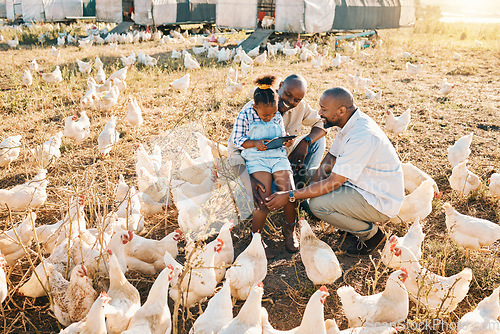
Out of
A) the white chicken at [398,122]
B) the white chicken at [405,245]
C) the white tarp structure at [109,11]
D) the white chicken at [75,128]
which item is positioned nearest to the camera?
the white chicken at [405,245]

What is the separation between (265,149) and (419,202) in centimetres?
135

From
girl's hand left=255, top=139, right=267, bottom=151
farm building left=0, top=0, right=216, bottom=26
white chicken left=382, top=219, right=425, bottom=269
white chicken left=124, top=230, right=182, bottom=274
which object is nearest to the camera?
white chicken left=382, top=219, right=425, bottom=269

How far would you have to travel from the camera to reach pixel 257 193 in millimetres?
3084

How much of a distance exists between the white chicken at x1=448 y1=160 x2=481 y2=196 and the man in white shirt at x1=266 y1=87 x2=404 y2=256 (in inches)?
51.5

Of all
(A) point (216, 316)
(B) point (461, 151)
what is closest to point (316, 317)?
(A) point (216, 316)

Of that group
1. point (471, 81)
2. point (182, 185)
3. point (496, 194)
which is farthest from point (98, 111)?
point (471, 81)

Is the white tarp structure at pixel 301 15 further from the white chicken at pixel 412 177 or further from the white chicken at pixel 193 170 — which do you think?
the white chicken at pixel 193 170

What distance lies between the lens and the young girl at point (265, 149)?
10.2ft

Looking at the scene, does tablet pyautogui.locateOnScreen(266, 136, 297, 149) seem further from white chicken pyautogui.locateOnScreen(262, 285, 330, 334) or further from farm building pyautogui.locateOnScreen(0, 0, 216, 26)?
farm building pyautogui.locateOnScreen(0, 0, 216, 26)

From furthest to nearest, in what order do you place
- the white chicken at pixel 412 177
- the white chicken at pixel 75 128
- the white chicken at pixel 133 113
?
the white chicken at pixel 133 113 → the white chicken at pixel 75 128 → the white chicken at pixel 412 177

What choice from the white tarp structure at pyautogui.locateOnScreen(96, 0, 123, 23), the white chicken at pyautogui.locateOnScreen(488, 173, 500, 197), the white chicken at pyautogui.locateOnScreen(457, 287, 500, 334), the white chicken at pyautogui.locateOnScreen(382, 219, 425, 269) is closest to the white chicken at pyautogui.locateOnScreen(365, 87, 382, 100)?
the white chicken at pyautogui.locateOnScreen(488, 173, 500, 197)

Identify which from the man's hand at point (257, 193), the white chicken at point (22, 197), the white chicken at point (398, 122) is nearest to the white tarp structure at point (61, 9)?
the white chicken at point (22, 197)

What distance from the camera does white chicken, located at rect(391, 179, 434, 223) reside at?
3.06 m

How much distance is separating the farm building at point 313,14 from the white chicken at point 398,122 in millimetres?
9696
